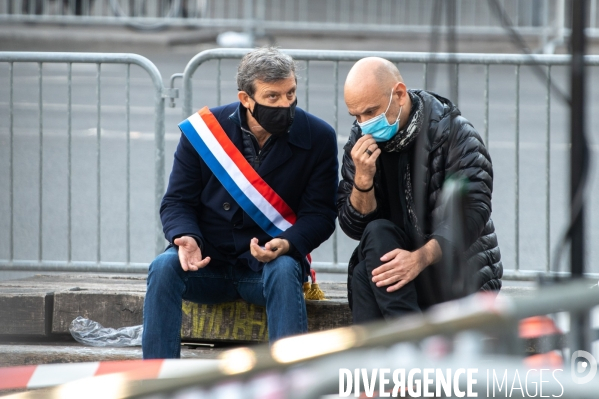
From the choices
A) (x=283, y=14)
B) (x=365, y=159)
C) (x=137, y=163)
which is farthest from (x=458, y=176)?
(x=283, y=14)

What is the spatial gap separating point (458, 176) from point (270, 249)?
789 millimetres

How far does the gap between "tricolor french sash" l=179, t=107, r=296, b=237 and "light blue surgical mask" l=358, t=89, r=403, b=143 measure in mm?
524

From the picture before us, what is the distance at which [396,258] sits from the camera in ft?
10.7

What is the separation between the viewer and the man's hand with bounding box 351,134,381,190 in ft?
10.9

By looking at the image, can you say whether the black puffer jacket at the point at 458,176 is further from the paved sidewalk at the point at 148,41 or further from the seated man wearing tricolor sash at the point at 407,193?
the paved sidewalk at the point at 148,41

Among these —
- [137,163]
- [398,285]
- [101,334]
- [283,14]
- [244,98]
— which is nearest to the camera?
[398,285]

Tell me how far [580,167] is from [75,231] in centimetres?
477

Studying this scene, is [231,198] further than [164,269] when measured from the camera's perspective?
Yes

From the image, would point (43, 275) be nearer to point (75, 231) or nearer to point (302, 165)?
point (75, 231)

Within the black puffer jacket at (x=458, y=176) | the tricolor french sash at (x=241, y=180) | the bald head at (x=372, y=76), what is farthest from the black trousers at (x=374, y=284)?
the bald head at (x=372, y=76)

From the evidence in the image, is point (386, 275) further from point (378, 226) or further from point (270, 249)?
point (270, 249)

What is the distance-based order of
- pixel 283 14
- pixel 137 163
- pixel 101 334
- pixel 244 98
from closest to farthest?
pixel 244 98 < pixel 101 334 < pixel 137 163 < pixel 283 14

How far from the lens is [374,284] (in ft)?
10.9

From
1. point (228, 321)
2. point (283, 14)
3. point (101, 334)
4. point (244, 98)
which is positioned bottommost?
point (101, 334)
